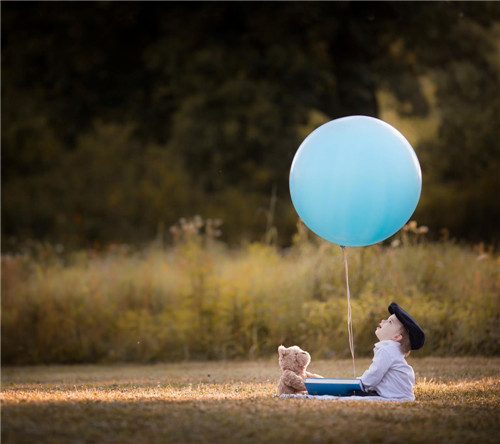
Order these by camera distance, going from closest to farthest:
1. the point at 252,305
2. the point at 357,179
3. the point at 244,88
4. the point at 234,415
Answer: the point at 234,415 → the point at 357,179 → the point at 252,305 → the point at 244,88

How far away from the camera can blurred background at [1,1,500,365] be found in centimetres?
1077

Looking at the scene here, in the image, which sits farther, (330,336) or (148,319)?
(148,319)

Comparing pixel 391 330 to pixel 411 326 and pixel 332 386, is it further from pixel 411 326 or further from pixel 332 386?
pixel 332 386

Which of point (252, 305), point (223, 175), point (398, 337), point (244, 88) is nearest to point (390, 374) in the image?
point (398, 337)

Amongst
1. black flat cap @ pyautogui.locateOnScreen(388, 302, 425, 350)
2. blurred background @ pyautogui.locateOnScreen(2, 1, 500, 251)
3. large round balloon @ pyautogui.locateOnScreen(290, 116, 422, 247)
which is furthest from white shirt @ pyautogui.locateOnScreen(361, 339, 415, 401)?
blurred background @ pyautogui.locateOnScreen(2, 1, 500, 251)

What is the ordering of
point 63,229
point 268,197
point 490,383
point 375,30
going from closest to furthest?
point 490,383
point 375,30
point 268,197
point 63,229

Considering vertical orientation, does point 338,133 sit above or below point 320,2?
below

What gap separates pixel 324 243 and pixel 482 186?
859cm

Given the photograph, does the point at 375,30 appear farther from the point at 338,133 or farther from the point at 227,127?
the point at 338,133

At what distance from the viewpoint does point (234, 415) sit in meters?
5.14

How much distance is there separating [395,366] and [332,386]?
1.67 ft

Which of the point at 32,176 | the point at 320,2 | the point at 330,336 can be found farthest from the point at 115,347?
the point at 32,176

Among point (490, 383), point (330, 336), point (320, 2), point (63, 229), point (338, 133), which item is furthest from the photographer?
point (63, 229)

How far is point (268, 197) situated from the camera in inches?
787
